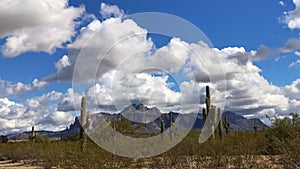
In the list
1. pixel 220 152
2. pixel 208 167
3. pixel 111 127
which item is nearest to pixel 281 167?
pixel 208 167

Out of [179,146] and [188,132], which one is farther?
[188,132]

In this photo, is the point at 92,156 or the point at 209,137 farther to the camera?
the point at 209,137

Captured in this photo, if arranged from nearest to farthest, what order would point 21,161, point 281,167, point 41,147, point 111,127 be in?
point 281,167 → point 111,127 → point 41,147 → point 21,161

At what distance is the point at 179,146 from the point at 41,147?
18.2m

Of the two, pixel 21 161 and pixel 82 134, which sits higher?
pixel 82 134

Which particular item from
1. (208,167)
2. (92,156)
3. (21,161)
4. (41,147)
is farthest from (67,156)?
(21,161)

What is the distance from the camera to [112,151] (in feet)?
64.5

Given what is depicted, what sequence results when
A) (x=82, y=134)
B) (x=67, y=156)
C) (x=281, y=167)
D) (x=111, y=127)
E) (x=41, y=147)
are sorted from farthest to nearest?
(x=41, y=147), (x=111, y=127), (x=82, y=134), (x=67, y=156), (x=281, y=167)

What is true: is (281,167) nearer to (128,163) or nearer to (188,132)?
(128,163)

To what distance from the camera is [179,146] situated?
2141 cm

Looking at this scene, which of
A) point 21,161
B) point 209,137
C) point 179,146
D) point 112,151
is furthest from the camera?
point 21,161

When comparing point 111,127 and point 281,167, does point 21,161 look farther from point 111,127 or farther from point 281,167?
point 281,167

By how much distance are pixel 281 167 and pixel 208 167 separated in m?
3.73

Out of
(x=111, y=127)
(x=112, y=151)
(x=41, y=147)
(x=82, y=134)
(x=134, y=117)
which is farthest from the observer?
(x=41, y=147)
